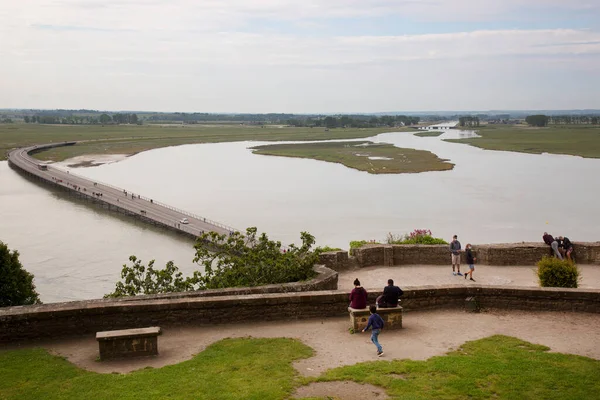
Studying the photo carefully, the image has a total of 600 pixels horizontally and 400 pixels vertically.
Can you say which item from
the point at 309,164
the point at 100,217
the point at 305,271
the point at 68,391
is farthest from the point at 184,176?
the point at 68,391

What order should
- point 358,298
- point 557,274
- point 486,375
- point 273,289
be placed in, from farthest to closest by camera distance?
1. point 557,274
2. point 273,289
3. point 358,298
4. point 486,375

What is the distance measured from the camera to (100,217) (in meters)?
50.2

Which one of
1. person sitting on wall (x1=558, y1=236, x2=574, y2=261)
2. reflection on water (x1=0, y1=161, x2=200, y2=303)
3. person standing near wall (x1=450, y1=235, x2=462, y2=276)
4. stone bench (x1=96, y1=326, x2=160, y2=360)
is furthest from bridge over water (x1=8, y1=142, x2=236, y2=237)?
stone bench (x1=96, y1=326, x2=160, y2=360)

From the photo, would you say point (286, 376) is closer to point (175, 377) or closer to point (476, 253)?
point (175, 377)

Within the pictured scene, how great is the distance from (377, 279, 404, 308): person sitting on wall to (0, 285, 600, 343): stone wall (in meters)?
0.72

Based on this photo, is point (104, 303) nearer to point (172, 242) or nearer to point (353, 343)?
point (353, 343)

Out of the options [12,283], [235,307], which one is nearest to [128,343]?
[235,307]

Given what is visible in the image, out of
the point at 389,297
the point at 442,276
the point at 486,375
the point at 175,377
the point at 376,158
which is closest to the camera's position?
the point at 486,375

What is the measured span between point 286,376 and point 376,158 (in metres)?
79.2

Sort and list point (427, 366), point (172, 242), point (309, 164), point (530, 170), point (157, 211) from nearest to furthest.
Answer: point (427, 366) < point (172, 242) < point (157, 211) < point (530, 170) < point (309, 164)

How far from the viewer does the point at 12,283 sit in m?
16.4

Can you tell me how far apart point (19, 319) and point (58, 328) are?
63cm

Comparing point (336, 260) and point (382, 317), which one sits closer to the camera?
point (382, 317)

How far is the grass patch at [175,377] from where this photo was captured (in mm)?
7988
